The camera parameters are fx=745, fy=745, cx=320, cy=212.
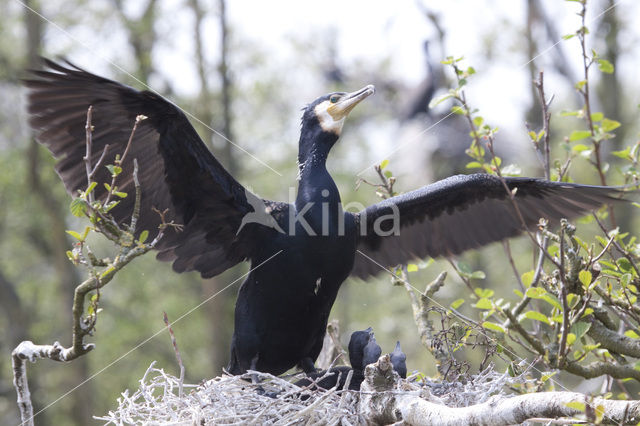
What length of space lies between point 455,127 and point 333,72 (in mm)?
3201

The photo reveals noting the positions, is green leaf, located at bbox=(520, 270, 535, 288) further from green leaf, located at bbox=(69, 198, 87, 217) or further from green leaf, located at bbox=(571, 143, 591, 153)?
green leaf, located at bbox=(69, 198, 87, 217)

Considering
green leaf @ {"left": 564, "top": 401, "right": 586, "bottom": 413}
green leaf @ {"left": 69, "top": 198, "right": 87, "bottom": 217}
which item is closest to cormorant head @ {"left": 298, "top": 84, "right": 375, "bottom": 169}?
green leaf @ {"left": 69, "top": 198, "right": 87, "bottom": 217}

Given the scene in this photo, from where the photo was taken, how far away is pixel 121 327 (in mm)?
15461

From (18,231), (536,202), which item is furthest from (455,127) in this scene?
(18,231)

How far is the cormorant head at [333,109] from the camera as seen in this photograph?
4.44 m

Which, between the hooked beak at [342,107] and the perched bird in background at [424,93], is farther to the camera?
the perched bird in background at [424,93]

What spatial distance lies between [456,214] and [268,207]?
1321 millimetres

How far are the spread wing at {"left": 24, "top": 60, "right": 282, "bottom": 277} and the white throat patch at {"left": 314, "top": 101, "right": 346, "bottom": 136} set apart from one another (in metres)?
0.63

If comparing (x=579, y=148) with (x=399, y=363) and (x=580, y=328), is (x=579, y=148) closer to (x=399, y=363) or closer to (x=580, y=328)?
(x=580, y=328)

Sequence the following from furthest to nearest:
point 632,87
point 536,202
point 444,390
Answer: point 632,87 < point 536,202 < point 444,390

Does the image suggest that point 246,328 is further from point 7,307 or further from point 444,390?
point 7,307

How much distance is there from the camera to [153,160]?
428 centimetres

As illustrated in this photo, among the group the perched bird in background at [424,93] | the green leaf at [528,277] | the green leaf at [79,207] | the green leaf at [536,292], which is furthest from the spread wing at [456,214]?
the perched bird in background at [424,93]

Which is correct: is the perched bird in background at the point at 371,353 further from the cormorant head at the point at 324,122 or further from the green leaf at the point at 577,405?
the green leaf at the point at 577,405
